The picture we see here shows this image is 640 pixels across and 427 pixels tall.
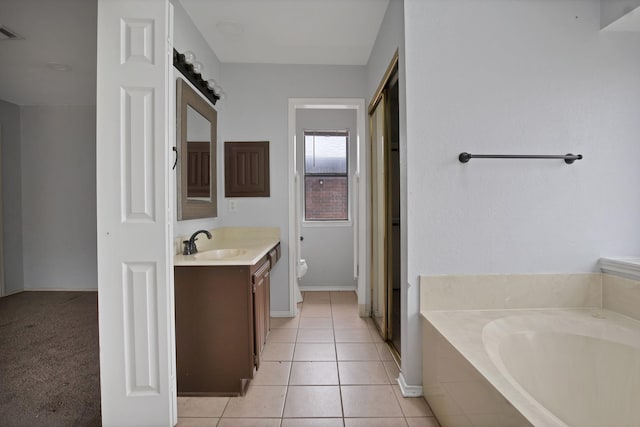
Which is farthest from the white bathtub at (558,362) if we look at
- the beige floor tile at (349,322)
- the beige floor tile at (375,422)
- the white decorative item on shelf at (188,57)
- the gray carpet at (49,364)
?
the white decorative item on shelf at (188,57)

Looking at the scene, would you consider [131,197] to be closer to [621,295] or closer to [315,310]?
[315,310]

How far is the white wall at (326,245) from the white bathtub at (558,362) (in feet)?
8.33

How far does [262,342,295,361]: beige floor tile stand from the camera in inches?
89.1

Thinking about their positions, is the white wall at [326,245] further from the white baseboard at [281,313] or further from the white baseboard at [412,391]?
the white baseboard at [412,391]

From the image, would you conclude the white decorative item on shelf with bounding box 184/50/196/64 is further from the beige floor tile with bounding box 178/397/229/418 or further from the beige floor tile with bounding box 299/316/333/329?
the beige floor tile with bounding box 299/316/333/329

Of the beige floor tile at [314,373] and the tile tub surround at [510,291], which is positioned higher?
the tile tub surround at [510,291]

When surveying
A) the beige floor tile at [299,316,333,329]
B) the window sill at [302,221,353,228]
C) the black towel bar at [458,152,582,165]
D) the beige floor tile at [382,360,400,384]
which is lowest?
the beige floor tile at [299,316,333,329]

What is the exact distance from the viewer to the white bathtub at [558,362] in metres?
1.29

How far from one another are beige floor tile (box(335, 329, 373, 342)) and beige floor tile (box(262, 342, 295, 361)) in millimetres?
427

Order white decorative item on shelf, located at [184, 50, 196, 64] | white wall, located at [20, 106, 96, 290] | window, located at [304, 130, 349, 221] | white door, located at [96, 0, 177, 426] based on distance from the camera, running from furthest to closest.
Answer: window, located at [304, 130, 349, 221], white wall, located at [20, 106, 96, 290], white decorative item on shelf, located at [184, 50, 196, 64], white door, located at [96, 0, 177, 426]

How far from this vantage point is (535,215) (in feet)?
5.77

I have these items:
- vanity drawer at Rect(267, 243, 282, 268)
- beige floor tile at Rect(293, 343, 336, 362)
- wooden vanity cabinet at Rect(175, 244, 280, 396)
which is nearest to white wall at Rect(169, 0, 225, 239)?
wooden vanity cabinet at Rect(175, 244, 280, 396)

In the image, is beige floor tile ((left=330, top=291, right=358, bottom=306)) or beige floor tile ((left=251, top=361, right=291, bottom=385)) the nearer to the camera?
beige floor tile ((left=251, top=361, right=291, bottom=385))

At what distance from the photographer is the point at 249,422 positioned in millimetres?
1575
